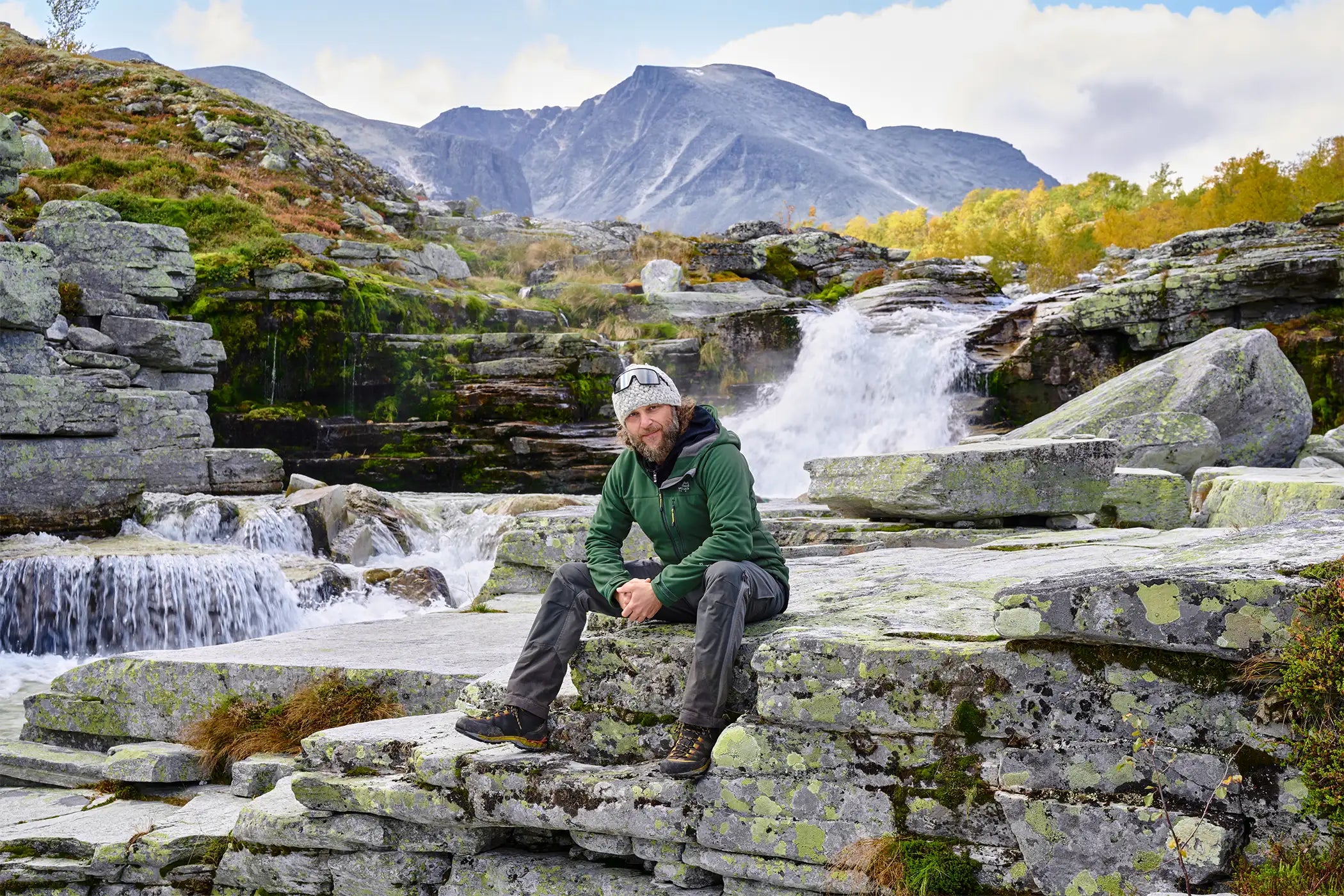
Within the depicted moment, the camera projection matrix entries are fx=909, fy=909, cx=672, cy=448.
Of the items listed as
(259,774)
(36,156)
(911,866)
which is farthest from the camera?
(36,156)

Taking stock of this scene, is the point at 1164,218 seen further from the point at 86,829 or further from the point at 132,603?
the point at 86,829

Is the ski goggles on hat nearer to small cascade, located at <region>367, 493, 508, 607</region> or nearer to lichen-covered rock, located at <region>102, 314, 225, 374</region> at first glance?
small cascade, located at <region>367, 493, 508, 607</region>

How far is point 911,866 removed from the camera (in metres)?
3.61

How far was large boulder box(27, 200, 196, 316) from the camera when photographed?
55.3 ft

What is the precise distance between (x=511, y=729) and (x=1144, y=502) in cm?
672

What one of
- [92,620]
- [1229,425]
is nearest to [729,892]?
[92,620]

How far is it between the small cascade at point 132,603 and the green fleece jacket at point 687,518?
8161 mm

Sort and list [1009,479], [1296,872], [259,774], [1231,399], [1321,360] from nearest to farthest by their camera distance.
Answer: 1. [1296,872]
2. [259,774]
3. [1009,479]
4. [1231,399]
5. [1321,360]

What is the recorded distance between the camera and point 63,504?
544 inches

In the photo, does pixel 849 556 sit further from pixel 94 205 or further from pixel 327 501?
pixel 94 205

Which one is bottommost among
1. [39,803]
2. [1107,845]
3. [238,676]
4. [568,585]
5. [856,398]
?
[39,803]

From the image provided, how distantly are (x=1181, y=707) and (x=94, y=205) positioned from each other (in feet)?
64.6

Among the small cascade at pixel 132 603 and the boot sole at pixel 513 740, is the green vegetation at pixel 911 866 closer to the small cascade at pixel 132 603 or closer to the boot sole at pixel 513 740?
the boot sole at pixel 513 740

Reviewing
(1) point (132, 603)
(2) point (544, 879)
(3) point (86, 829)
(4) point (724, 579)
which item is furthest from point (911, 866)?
(1) point (132, 603)
